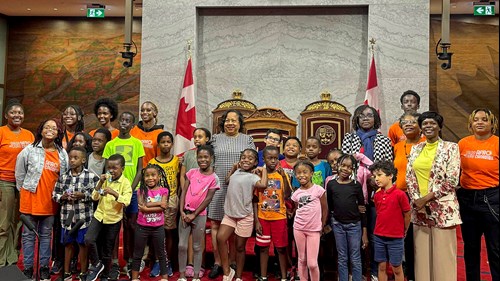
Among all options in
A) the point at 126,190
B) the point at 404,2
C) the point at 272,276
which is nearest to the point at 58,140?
the point at 126,190

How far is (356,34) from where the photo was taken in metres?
7.52

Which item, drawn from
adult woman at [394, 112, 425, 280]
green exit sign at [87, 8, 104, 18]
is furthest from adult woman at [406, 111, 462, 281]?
green exit sign at [87, 8, 104, 18]

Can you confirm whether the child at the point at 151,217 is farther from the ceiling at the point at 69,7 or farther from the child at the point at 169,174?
the ceiling at the point at 69,7

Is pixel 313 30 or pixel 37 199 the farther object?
pixel 313 30

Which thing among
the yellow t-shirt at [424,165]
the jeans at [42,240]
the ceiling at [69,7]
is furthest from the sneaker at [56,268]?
the ceiling at [69,7]

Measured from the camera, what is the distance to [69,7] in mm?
10734

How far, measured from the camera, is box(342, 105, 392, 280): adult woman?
4.85m

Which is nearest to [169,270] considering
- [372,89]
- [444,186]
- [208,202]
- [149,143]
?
[208,202]

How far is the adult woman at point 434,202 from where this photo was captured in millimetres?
4039

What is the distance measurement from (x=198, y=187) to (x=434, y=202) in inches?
84.5

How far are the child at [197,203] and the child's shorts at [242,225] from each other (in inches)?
11.1

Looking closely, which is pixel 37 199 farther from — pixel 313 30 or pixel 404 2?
pixel 404 2

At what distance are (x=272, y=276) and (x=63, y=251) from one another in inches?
83.2

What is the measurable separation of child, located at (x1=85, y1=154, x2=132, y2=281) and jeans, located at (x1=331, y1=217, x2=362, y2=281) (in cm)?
197
